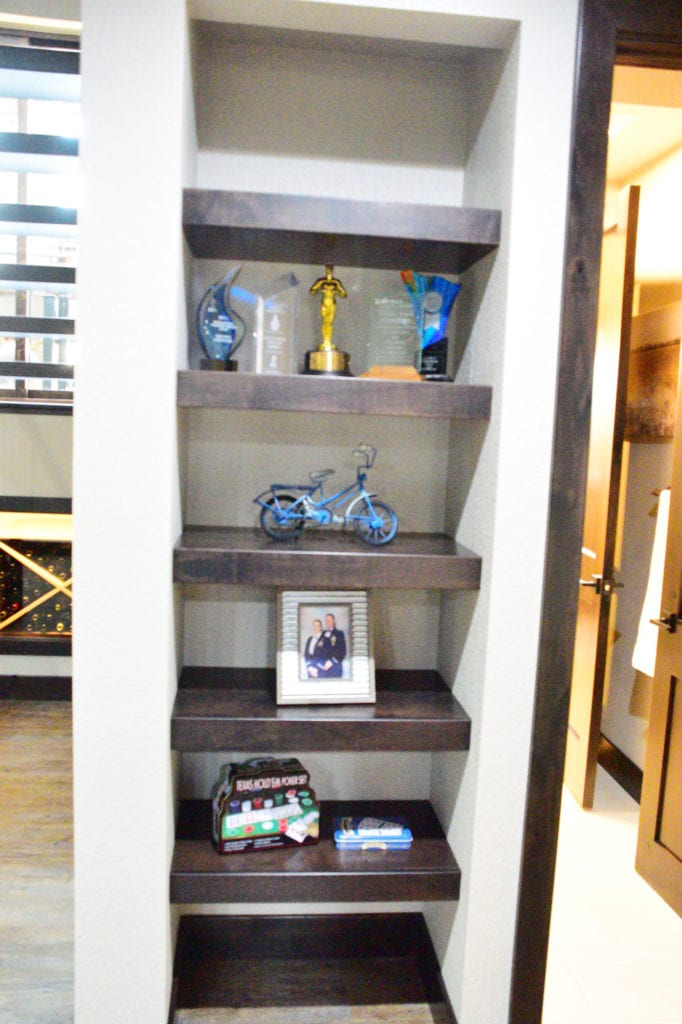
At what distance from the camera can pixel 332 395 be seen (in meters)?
1.53

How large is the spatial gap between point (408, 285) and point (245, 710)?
1.05 meters

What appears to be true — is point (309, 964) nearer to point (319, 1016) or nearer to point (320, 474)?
point (319, 1016)

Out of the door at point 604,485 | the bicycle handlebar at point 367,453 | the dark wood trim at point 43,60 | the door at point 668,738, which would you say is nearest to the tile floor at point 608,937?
the door at point 668,738

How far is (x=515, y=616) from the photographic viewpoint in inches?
61.6

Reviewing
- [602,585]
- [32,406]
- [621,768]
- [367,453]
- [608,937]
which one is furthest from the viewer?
[621,768]

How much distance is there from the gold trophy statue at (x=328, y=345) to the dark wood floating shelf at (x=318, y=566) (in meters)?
0.42

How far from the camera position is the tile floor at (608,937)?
188 centimetres

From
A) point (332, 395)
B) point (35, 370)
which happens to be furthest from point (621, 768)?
point (35, 370)

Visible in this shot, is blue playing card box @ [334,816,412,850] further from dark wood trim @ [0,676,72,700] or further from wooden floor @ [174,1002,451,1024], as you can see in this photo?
dark wood trim @ [0,676,72,700]

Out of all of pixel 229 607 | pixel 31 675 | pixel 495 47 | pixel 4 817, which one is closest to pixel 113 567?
pixel 229 607

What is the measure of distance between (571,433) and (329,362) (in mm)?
570

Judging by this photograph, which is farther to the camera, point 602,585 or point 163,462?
point 602,585

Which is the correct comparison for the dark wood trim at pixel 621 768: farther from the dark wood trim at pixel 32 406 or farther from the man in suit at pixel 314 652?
the dark wood trim at pixel 32 406

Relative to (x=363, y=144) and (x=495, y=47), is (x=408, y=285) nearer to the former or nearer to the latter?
(x=363, y=144)
